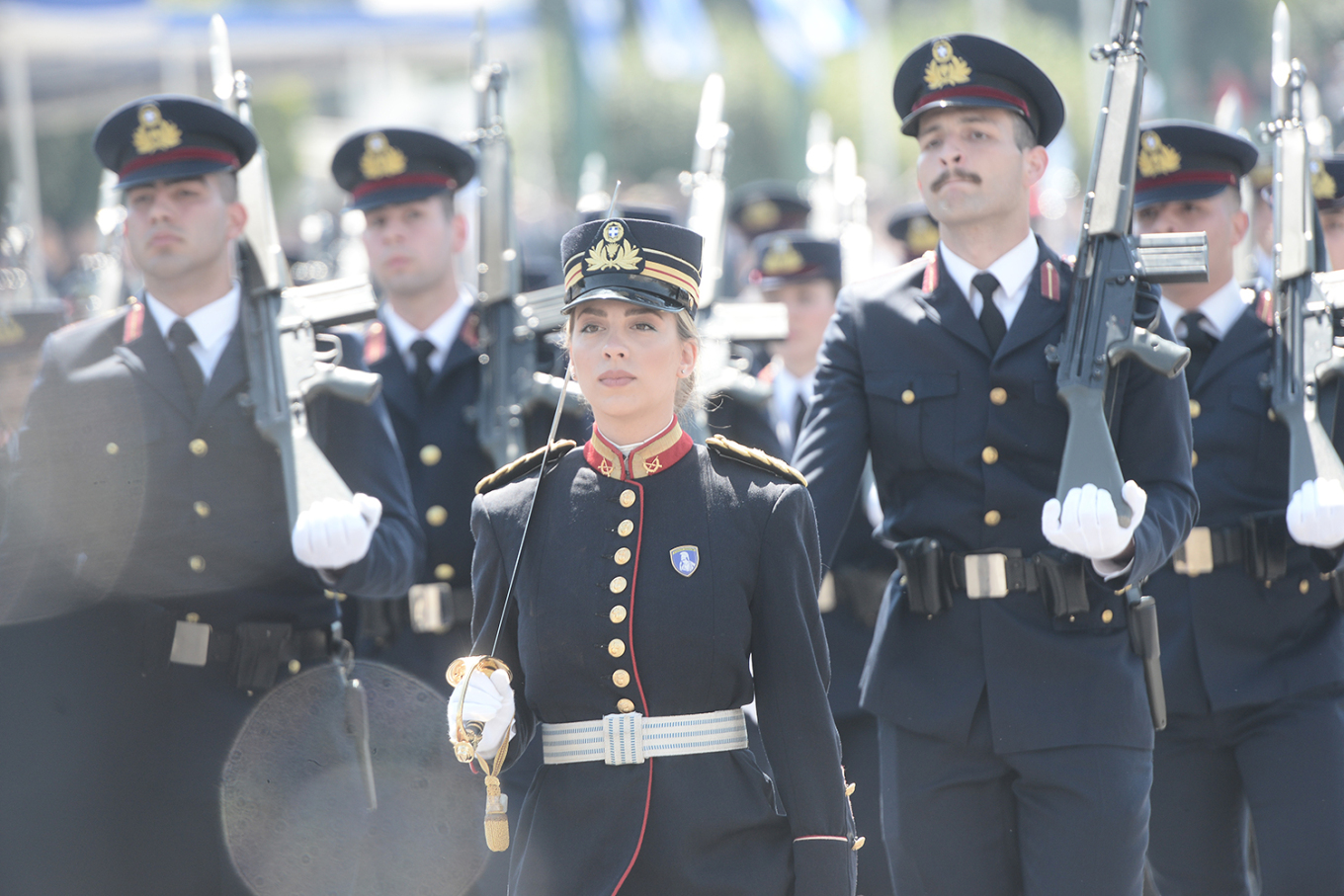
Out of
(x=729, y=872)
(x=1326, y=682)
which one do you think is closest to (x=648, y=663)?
(x=729, y=872)

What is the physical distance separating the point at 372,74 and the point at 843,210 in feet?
81.7

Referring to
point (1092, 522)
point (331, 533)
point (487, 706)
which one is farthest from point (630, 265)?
point (331, 533)

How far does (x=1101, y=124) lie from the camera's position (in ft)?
14.3

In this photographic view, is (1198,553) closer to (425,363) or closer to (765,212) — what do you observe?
(425,363)

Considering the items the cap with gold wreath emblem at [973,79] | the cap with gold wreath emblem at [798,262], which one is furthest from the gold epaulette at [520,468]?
the cap with gold wreath emblem at [798,262]

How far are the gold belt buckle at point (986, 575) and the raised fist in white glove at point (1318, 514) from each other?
1011mm

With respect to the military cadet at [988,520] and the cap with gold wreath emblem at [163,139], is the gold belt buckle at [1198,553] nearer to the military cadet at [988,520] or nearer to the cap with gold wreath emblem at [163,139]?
the military cadet at [988,520]

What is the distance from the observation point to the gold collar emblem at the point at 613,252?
10.5 feet

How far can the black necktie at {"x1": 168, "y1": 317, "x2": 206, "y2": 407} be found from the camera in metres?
4.76

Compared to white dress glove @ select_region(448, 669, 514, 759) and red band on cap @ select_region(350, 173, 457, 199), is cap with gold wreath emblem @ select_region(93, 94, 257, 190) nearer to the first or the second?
red band on cap @ select_region(350, 173, 457, 199)

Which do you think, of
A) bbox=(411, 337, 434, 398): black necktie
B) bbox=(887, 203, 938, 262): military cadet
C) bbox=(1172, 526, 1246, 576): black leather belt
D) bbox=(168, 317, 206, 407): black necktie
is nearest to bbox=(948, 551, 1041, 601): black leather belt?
bbox=(1172, 526, 1246, 576): black leather belt

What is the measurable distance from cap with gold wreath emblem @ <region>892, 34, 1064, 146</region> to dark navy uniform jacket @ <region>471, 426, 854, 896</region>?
138 centimetres

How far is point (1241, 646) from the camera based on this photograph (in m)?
4.64

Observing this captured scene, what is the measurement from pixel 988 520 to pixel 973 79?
1103 mm
